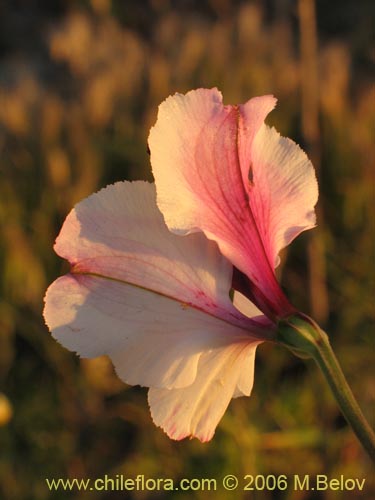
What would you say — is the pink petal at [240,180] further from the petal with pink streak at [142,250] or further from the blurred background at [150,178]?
the blurred background at [150,178]

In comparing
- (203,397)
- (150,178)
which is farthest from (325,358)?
(150,178)

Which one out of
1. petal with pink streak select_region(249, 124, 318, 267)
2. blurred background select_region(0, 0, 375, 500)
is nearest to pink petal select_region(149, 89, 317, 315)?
petal with pink streak select_region(249, 124, 318, 267)

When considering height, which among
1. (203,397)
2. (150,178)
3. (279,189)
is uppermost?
(279,189)

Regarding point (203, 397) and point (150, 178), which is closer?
point (203, 397)

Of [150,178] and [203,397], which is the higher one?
[203,397]

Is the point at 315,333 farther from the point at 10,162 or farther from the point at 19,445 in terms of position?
the point at 10,162

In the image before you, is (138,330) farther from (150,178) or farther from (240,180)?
(150,178)

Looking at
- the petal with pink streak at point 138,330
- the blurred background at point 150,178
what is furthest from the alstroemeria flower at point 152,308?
the blurred background at point 150,178

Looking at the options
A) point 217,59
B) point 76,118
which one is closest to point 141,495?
point 76,118
